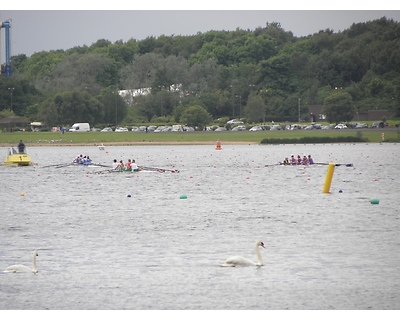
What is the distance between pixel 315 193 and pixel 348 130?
234 ft

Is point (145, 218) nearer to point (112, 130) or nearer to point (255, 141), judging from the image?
point (255, 141)

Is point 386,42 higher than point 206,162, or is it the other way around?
point 386,42

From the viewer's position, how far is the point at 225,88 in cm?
17238

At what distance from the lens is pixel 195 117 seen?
132m

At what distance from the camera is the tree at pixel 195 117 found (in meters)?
132

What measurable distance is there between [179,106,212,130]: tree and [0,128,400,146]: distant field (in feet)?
16.6

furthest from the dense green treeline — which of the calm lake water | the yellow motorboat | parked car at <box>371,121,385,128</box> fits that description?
the calm lake water

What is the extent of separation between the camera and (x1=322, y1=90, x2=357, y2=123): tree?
12631 centimetres

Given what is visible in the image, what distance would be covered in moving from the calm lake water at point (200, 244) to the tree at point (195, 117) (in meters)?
76.3

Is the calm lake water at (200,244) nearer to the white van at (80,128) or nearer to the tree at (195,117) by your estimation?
the tree at (195,117)

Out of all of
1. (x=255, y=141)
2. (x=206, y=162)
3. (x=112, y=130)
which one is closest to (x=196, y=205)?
(x=206, y=162)

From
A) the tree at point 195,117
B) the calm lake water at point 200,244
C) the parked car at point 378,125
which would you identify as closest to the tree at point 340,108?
the parked car at point 378,125

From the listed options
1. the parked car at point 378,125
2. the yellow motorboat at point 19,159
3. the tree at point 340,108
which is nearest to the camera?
the yellow motorboat at point 19,159

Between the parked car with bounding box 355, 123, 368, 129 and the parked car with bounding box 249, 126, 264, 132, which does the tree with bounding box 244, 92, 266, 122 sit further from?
the parked car with bounding box 355, 123, 368, 129
